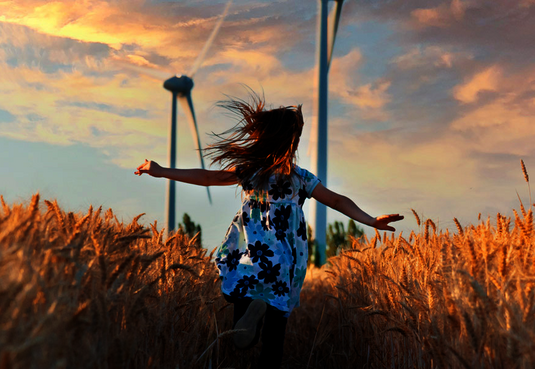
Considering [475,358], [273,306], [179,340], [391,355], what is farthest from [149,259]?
[391,355]

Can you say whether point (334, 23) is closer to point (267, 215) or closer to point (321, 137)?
point (321, 137)

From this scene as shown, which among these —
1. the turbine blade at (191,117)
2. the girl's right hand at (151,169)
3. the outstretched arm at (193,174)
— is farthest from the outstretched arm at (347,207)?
the turbine blade at (191,117)

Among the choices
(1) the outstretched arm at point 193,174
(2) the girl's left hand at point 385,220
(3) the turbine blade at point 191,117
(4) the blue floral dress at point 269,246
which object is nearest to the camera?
(4) the blue floral dress at point 269,246

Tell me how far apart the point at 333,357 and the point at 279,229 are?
7.81 ft

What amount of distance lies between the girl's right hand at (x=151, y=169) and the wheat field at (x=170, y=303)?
690mm

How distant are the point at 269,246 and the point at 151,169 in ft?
4.83

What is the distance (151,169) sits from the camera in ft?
16.0

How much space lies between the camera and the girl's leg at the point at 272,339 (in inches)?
179

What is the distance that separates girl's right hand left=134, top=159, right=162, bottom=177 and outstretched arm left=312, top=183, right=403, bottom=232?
166 cm

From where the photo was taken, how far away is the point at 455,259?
4.05 metres

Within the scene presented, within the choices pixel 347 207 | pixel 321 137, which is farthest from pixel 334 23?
pixel 347 207

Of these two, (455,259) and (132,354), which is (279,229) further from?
(132,354)

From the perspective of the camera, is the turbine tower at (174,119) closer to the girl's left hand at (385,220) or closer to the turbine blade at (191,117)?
the turbine blade at (191,117)

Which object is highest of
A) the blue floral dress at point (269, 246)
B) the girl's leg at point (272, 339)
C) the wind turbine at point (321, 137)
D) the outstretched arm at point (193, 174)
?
the wind turbine at point (321, 137)
